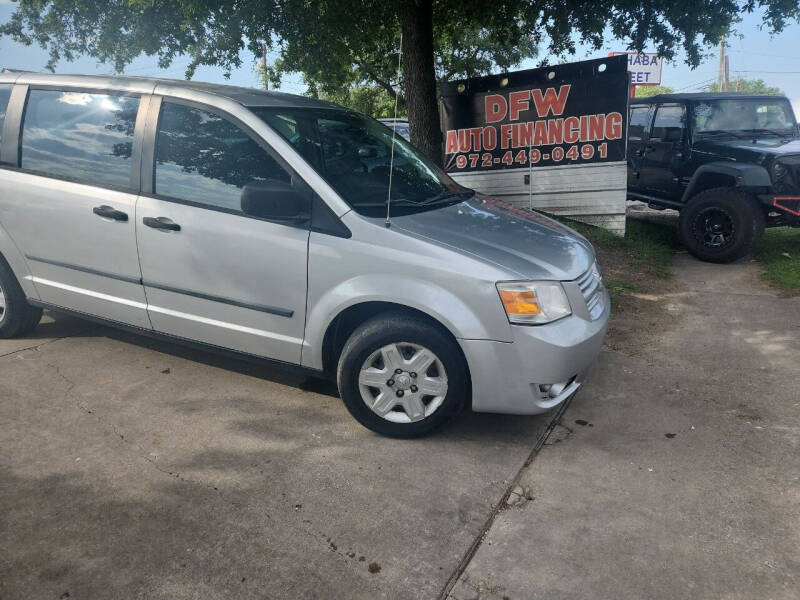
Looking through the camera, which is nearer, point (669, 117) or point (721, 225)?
point (721, 225)

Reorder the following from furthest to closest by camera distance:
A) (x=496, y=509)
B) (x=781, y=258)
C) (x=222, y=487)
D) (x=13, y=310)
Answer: (x=781, y=258) < (x=13, y=310) < (x=222, y=487) < (x=496, y=509)

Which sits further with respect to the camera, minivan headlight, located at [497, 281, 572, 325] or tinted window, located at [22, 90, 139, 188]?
tinted window, located at [22, 90, 139, 188]

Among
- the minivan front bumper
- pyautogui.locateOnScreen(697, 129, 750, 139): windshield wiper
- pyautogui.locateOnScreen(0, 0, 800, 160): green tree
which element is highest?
pyautogui.locateOnScreen(0, 0, 800, 160): green tree

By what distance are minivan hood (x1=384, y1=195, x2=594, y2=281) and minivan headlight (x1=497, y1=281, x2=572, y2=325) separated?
48 millimetres

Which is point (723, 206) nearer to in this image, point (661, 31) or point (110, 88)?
point (661, 31)

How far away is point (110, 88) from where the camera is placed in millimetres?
4188

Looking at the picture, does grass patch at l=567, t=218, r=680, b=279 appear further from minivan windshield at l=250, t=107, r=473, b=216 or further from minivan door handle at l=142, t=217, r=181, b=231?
minivan door handle at l=142, t=217, r=181, b=231

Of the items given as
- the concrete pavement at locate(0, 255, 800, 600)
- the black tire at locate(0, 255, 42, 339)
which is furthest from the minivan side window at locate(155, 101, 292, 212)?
the black tire at locate(0, 255, 42, 339)

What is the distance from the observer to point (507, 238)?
3641mm

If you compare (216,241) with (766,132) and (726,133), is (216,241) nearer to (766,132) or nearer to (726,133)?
(726,133)

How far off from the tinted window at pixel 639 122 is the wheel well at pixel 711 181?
1.37 meters

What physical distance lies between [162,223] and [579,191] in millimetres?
6317

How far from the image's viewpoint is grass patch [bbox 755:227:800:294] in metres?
6.91

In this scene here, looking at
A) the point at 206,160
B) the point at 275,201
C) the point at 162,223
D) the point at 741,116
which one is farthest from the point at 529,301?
the point at 741,116
